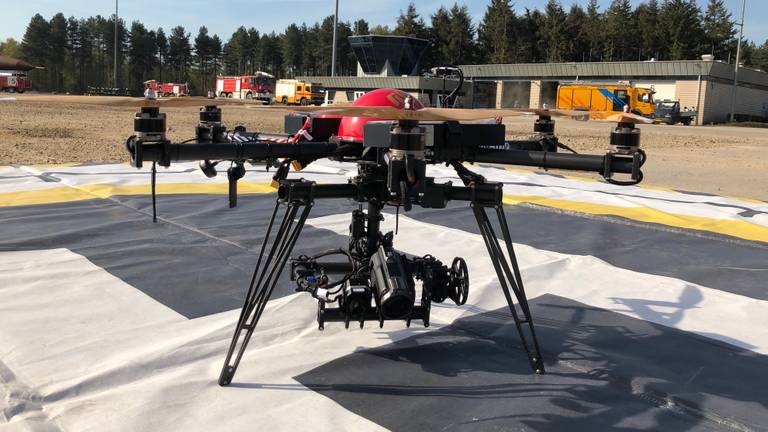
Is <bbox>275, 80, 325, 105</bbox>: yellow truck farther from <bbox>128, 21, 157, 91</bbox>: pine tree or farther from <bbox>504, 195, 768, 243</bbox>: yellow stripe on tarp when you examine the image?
<bbox>128, 21, 157, 91</bbox>: pine tree

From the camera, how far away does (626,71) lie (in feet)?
Result: 206

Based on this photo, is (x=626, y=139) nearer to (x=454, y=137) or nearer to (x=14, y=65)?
(x=454, y=137)

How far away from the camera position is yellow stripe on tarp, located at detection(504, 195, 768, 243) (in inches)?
320

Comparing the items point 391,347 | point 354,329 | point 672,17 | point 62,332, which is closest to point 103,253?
point 62,332

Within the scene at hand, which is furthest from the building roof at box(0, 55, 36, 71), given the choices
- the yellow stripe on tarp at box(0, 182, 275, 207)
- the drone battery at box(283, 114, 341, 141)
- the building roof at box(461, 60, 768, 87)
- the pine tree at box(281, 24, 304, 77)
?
the pine tree at box(281, 24, 304, 77)

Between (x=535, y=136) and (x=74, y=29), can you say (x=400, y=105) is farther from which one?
(x=74, y=29)

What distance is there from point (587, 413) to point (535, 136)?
7.33 feet

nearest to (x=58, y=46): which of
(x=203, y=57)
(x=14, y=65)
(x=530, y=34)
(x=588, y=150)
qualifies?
(x=203, y=57)

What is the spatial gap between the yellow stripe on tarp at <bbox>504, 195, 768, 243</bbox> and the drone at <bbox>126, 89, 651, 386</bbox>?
5177mm

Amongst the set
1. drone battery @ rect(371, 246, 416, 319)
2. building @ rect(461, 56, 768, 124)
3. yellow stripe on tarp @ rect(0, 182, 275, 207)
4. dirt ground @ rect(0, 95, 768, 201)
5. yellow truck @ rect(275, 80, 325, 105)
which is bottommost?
yellow stripe on tarp @ rect(0, 182, 275, 207)

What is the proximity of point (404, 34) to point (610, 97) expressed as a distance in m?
63.7

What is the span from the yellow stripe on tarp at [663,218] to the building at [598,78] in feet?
128

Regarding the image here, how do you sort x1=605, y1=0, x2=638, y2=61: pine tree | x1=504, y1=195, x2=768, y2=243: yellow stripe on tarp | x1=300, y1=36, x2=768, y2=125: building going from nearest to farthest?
x1=504, y1=195, x2=768, y2=243: yellow stripe on tarp → x1=300, y1=36, x2=768, y2=125: building → x1=605, y1=0, x2=638, y2=61: pine tree

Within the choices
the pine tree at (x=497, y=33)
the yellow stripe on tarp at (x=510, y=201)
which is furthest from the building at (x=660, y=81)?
the yellow stripe on tarp at (x=510, y=201)
